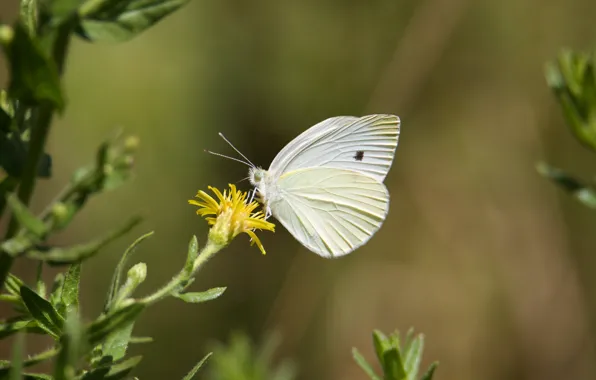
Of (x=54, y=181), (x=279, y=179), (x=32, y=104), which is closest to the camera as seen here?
(x=32, y=104)

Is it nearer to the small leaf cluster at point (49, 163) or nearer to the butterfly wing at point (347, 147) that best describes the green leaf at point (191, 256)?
the small leaf cluster at point (49, 163)

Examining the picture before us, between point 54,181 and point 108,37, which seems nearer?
point 108,37

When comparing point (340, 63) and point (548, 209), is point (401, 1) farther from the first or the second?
point (548, 209)

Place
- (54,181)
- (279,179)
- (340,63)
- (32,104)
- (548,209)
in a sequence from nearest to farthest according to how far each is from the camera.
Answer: (32,104)
(279,179)
(54,181)
(548,209)
(340,63)

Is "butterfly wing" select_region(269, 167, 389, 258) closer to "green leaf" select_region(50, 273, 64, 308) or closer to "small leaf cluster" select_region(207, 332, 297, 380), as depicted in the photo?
"green leaf" select_region(50, 273, 64, 308)

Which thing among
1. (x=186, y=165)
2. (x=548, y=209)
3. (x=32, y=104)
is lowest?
(x=186, y=165)

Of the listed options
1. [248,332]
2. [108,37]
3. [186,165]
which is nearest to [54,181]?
[186,165]
